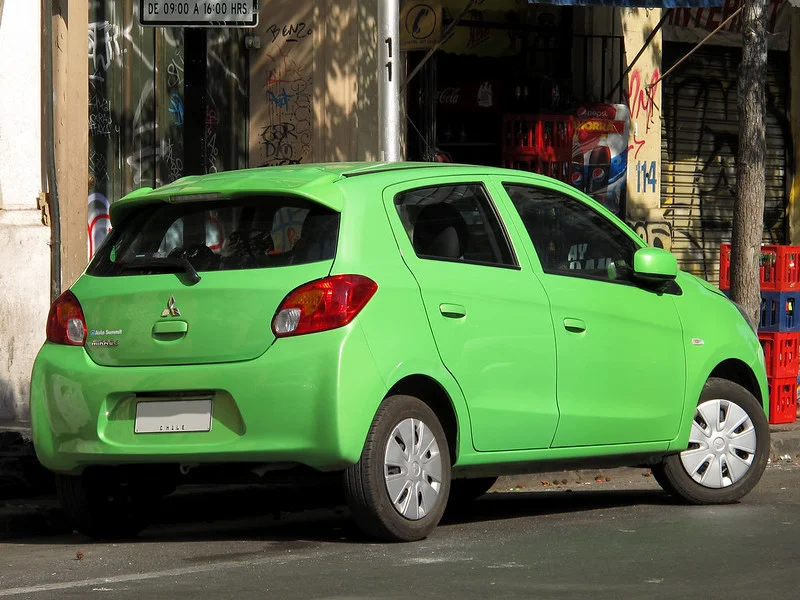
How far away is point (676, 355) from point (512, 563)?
222 centimetres

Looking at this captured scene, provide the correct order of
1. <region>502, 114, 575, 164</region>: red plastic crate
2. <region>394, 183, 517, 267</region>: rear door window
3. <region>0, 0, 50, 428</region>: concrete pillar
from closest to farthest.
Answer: <region>394, 183, 517, 267</region>: rear door window, <region>0, 0, 50, 428</region>: concrete pillar, <region>502, 114, 575, 164</region>: red plastic crate

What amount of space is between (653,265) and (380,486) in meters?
2.01

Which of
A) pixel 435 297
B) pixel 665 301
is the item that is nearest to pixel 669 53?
pixel 665 301

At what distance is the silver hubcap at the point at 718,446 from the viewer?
7.96 metres

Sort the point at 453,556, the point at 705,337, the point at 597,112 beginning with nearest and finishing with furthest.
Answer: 1. the point at 453,556
2. the point at 705,337
3. the point at 597,112

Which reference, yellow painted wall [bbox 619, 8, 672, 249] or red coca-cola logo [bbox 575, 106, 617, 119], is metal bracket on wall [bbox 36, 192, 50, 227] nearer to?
red coca-cola logo [bbox 575, 106, 617, 119]

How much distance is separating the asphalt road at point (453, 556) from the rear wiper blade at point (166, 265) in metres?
1.12

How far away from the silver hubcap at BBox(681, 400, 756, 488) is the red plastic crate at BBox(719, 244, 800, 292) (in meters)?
4.33

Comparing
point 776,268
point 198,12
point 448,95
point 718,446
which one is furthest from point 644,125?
point 198,12

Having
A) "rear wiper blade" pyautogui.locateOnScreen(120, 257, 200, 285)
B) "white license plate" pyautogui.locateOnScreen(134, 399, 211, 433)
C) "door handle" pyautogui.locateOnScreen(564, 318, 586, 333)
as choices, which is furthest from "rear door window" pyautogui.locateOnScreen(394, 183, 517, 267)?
"white license plate" pyautogui.locateOnScreen(134, 399, 211, 433)

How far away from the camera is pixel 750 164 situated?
39.4ft

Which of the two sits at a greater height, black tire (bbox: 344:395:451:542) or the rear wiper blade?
the rear wiper blade

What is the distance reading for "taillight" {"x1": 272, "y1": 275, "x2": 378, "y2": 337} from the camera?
20.3 feet

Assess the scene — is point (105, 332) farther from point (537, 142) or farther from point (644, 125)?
point (644, 125)
